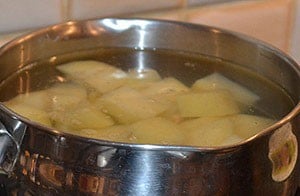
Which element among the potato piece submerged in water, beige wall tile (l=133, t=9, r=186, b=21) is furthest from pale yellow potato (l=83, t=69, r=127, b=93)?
beige wall tile (l=133, t=9, r=186, b=21)

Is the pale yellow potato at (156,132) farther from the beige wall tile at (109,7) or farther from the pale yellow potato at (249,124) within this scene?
the beige wall tile at (109,7)

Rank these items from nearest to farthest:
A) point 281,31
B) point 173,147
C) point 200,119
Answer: point 173,147 → point 200,119 → point 281,31

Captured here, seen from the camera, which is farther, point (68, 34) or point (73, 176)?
point (68, 34)

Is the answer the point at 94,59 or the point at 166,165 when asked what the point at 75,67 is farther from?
the point at 166,165

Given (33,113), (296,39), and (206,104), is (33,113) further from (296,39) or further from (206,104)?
(296,39)

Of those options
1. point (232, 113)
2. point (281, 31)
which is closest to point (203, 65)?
point (232, 113)

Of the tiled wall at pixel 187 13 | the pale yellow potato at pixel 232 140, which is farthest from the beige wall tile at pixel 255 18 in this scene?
the pale yellow potato at pixel 232 140

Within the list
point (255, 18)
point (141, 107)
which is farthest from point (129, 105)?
point (255, 18)
